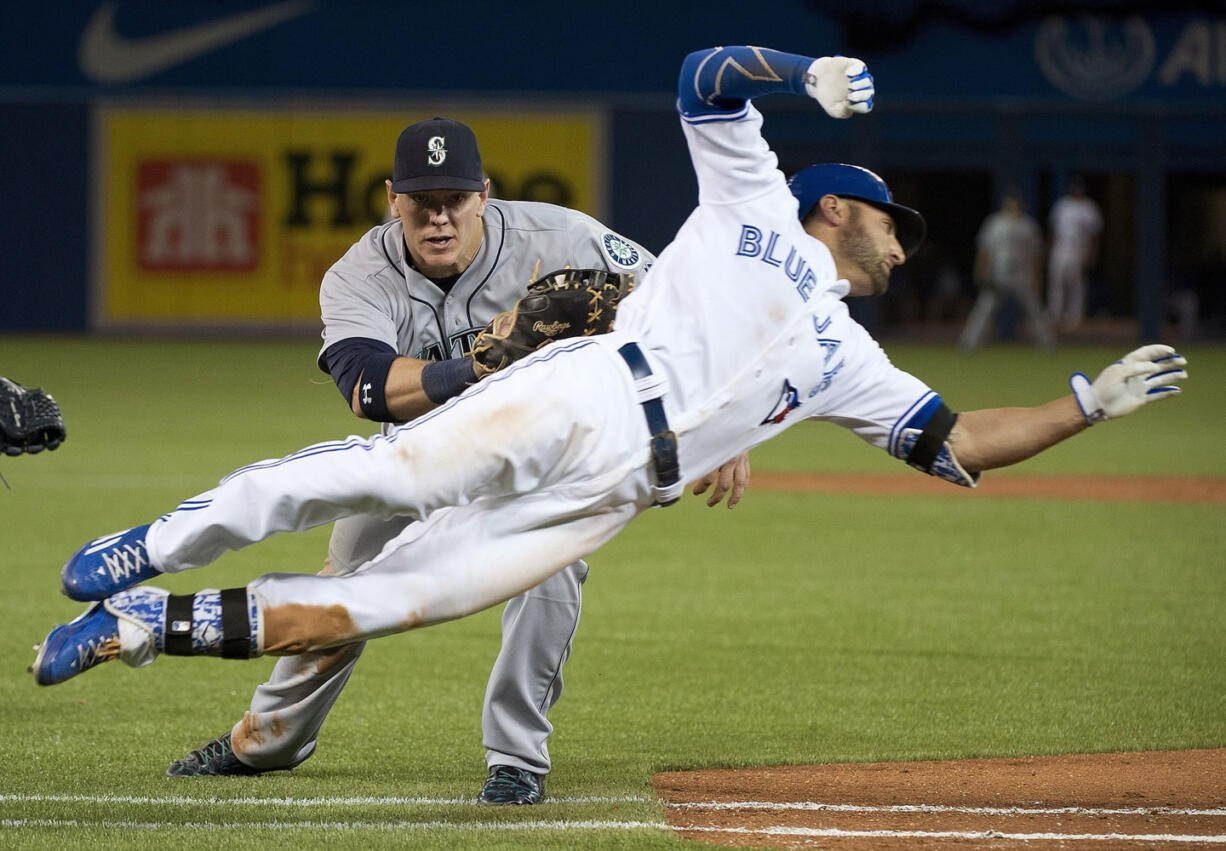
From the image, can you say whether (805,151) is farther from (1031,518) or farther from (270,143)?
(1031,518)

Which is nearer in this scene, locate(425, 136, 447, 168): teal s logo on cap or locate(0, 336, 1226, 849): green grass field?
locate(0, 336, 1226, 849): green grass field

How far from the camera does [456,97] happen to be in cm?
2691

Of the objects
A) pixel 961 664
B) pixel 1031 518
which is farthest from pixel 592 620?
pixel 1031 518

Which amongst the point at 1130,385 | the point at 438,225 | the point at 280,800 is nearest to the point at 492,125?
the point at 438,225

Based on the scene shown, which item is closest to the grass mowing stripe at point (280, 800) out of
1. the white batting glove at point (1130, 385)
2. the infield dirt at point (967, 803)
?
the infield dirt at point (967, 803)

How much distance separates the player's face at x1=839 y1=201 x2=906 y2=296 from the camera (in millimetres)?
4434

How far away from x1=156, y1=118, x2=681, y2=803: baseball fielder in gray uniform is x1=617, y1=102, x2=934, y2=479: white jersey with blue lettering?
0.87 m

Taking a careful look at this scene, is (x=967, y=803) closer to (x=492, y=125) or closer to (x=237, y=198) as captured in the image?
(x=492, y=125)

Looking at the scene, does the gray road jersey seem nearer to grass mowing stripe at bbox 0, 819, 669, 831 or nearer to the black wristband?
the black wristband

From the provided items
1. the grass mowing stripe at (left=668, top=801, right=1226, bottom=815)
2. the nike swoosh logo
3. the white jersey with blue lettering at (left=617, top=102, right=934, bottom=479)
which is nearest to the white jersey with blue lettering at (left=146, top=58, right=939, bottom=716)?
the white jersey with blue lettering at (left=617, top=102, right=934, bottom=479)

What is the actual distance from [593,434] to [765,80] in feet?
3.05

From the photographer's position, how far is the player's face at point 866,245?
4.43 meters

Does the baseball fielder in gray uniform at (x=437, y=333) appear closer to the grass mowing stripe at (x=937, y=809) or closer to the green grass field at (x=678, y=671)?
the green grass field at (x=678, y=671)

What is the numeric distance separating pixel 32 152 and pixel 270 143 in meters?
3.69
